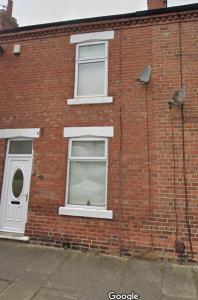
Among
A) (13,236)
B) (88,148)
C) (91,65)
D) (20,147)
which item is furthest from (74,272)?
(91,65)

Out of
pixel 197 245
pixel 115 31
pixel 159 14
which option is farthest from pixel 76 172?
pixel 159 14

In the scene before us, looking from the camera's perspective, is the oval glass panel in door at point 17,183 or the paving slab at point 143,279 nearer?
the paving slab at point 143,279

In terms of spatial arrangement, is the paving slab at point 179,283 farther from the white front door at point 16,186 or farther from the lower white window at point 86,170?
the white front door at point 16,186

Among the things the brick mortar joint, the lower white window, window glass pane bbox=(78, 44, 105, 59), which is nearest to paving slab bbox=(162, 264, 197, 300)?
the lower white window

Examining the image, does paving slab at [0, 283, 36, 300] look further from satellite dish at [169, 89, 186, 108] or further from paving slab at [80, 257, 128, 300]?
satellite dish at [169, 89, 186, 108]

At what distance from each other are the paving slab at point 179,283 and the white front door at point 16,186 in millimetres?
3932

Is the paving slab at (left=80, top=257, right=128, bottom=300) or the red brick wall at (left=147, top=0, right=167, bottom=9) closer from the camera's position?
the paving slab at (left=80, top=257, right=128, bottom=300)

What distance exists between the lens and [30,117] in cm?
730

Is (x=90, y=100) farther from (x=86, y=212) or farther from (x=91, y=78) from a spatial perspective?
(x=86, y=212)

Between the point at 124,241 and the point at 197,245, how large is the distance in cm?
164

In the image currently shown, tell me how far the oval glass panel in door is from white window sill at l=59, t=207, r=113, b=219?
1.44 metres

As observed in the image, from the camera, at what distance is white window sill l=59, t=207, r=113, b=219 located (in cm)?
620

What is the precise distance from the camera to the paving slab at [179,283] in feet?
14.3

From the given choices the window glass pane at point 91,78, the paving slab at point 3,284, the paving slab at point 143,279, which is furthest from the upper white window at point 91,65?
the paving slab at point 3,284
